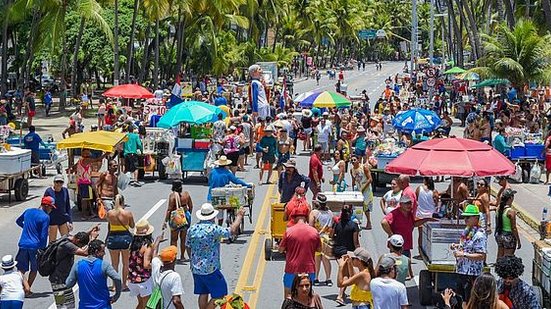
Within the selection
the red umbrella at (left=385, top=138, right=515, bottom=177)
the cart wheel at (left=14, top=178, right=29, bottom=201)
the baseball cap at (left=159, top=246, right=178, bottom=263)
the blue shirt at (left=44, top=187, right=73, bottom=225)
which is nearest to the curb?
the red umbrella at (left=385, top=138, right=515, bottom=177)

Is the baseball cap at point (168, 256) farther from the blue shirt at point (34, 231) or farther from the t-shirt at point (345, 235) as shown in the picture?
the blue shirt at point (34, 231)

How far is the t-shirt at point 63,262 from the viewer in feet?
39.9

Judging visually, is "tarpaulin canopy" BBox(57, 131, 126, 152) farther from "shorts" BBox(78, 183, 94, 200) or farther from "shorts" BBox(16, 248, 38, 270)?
"shorts" BBox(16, 248, 38, 270)

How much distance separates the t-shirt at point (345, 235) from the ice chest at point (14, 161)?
10.9 metres

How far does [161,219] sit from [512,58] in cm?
2396

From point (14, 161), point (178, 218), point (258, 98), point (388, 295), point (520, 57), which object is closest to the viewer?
point (388, 295)

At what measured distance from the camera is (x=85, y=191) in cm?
2084

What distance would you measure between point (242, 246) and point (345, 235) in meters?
4.58

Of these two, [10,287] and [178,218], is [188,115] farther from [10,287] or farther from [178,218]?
[10,287]

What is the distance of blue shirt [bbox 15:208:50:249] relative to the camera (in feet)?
46.0

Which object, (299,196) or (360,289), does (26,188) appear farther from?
(360,289)

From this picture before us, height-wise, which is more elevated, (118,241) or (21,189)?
(118,241)

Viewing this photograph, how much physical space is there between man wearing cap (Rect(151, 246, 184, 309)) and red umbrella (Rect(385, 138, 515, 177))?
4.49 m

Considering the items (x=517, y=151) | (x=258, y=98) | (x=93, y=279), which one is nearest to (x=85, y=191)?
(x=93, y=279)
